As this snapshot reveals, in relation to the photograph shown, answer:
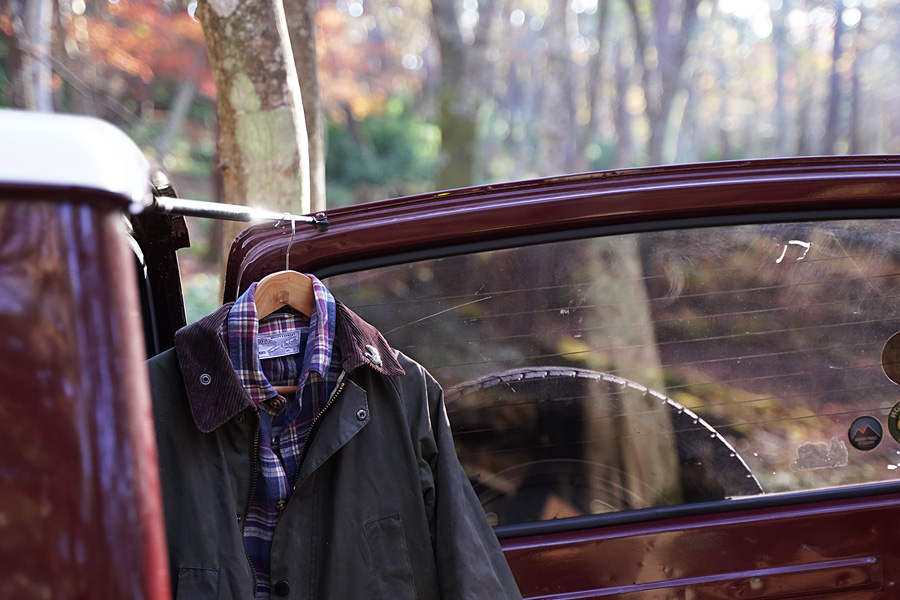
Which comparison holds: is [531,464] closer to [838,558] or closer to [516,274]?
[516,274]

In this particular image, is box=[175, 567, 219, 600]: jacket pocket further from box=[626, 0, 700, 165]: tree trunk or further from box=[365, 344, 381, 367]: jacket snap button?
box=[626, 0, 700, 165]: tree trunk

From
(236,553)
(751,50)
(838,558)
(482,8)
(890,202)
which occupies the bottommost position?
(838,558)

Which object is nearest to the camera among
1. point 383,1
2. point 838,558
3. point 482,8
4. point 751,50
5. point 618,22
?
point 838,558

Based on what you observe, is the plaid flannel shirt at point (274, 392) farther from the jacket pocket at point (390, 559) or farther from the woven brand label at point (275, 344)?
the jacket pocket at point (390, 559)

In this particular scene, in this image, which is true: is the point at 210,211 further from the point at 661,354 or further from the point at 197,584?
the point at 661,354

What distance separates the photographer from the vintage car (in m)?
2.07

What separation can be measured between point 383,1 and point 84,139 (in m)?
25.6

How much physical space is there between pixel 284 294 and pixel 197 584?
692 millimetres

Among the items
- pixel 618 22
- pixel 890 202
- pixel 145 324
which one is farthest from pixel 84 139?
pixel 618 22

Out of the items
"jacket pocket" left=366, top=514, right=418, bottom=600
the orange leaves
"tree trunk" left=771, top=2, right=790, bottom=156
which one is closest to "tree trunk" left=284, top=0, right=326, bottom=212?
"jacket pocket" left=366, top=514, right=418, bottom=600

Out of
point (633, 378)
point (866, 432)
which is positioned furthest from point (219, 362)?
point (866, 432)

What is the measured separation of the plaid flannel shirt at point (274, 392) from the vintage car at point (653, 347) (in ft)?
0.70

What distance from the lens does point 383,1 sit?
80.6 ft

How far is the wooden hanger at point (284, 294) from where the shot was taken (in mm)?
1887
